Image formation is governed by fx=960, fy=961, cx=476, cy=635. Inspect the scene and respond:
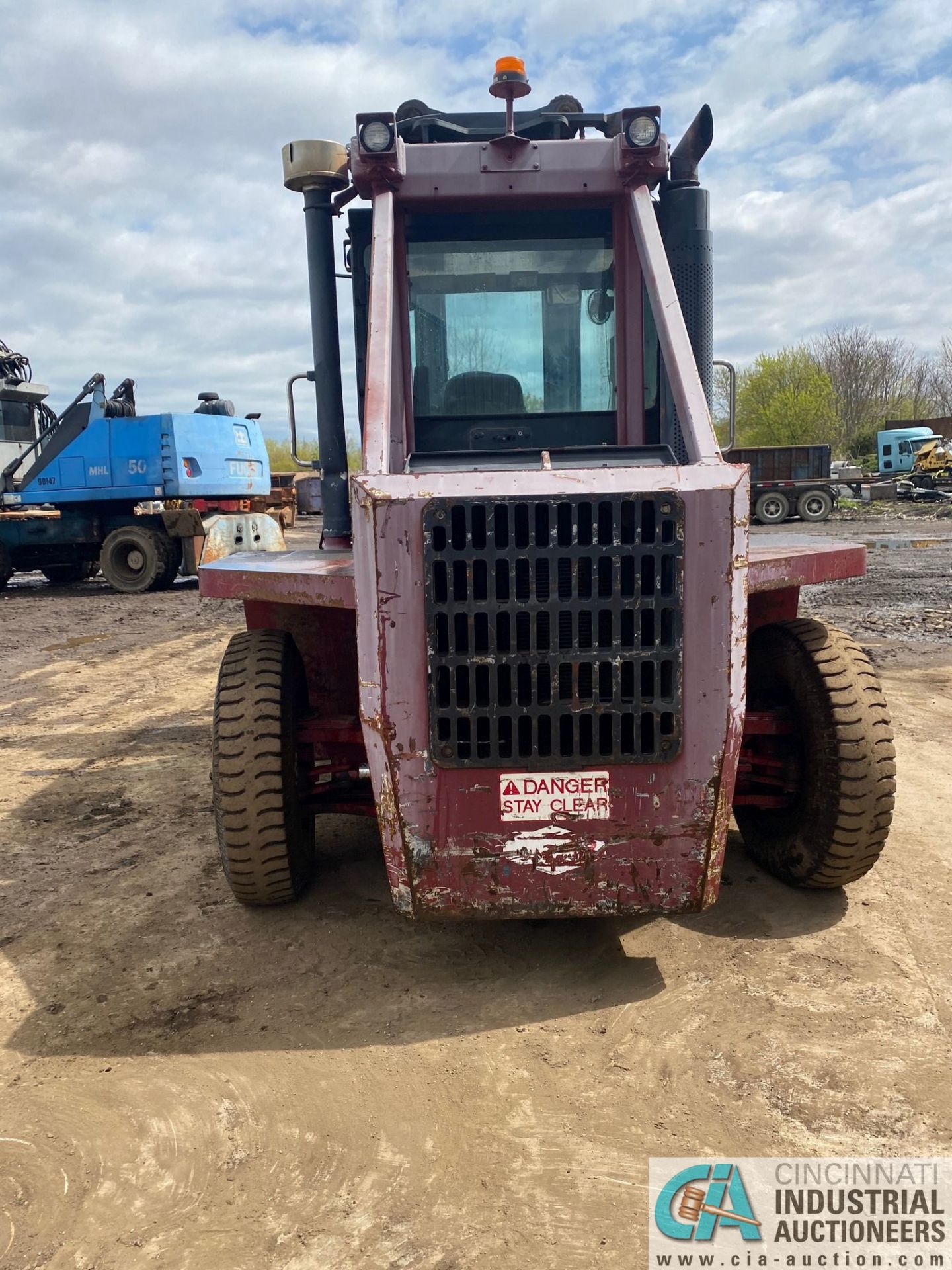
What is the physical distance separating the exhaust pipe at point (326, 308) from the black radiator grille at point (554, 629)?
1.48m

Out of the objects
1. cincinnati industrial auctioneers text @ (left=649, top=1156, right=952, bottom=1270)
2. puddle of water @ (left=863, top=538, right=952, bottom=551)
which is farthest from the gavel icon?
puddle of water @ (left=863, top=538, right=952, bottom=551)

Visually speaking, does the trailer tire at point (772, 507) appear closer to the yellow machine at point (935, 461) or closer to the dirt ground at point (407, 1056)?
the yellow machine at point (935, 461)

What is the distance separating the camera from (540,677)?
2736mm

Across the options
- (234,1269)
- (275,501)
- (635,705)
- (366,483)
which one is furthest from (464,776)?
(275,501)

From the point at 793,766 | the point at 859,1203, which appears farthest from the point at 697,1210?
the point at 793,766

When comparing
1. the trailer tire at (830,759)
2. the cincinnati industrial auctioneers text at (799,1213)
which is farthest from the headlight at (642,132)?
the cincinnati industrial auctioneers text at (799,1213)

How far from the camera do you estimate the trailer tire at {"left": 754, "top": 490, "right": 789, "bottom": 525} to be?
84.9 ft

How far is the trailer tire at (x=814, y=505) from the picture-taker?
25969mm

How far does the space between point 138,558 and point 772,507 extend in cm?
1763

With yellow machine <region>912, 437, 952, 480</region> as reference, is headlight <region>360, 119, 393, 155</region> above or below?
above

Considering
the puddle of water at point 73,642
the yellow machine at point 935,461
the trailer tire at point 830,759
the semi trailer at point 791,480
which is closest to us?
the trailer tire at point 830,759

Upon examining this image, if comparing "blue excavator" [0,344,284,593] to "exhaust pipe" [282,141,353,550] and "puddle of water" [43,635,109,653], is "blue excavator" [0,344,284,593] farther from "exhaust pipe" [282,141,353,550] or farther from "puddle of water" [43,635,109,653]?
"exhaust pipe" [282,141,353,550]

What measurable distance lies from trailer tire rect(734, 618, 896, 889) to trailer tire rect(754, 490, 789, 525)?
23088 millimetres

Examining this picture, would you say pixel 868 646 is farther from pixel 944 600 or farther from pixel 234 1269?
pixel 234 1269
